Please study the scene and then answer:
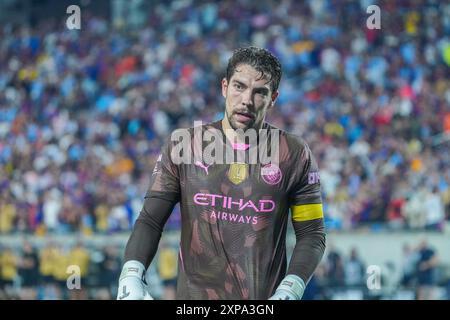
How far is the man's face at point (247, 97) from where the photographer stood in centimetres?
502

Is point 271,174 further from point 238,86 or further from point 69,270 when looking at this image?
point 69,270

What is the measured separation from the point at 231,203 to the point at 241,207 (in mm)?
57

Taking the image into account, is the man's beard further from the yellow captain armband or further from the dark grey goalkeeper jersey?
the yellow captain armband

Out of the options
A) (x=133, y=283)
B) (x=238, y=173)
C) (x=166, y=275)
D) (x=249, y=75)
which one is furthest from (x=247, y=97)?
(x=166, y=275)

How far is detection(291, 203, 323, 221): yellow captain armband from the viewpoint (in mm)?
5125

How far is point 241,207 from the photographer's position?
198 inches

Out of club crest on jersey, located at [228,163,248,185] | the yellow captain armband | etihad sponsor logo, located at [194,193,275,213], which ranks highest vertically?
club crest on jersey, located at [228,163,248,185]

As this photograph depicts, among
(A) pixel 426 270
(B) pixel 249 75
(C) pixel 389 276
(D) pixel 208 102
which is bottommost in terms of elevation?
(C) pixel 389 276

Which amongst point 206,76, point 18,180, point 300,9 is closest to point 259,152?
point 18,180

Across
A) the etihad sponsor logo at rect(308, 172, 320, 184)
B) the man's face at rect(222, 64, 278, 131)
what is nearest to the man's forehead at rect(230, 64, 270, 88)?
the man's face at rect(222, 64, 278, 131)

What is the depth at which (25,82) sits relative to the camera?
24531 millimetres

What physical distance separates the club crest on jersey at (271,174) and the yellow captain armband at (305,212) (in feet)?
0.64

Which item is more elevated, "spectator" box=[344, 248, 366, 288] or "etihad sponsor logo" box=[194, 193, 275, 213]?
"etihad sponsor logo" box=[194, 193, 275, 213]
